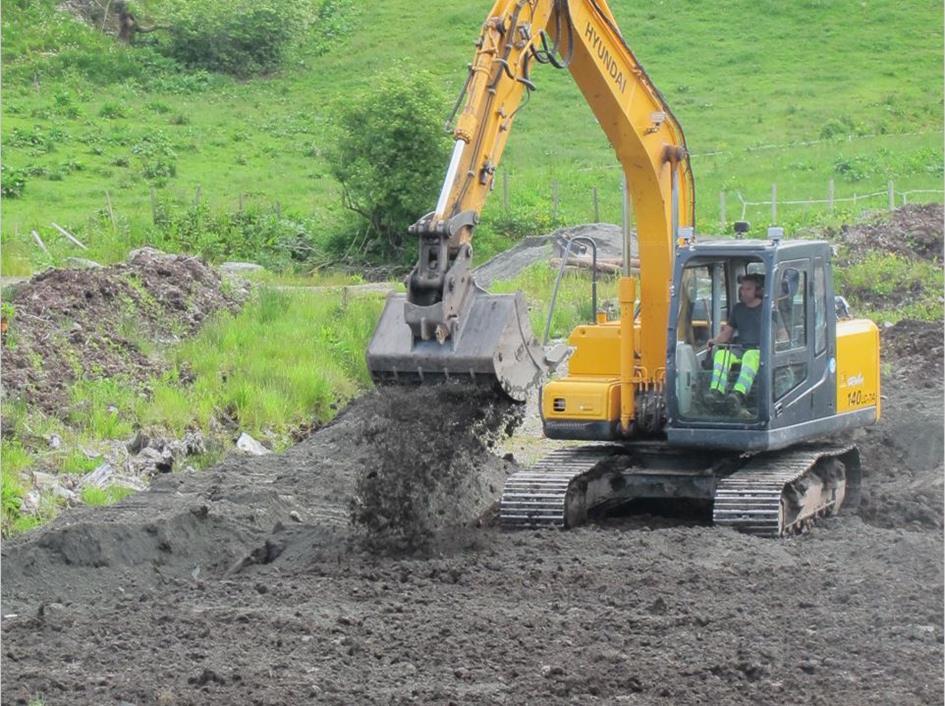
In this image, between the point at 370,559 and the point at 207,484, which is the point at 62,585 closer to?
the point at 370,559

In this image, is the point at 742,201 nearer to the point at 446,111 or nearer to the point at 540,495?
the point at 446,111

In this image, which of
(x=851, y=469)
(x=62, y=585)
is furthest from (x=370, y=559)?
(x=851, y=469)

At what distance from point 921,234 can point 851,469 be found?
15.2 meters

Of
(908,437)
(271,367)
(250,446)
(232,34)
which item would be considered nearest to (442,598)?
(250,446)

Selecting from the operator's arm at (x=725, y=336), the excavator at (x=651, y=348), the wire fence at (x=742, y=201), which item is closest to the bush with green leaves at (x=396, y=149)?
the wire fence at (x=742, y=201)

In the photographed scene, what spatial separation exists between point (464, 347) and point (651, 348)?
9.34ft

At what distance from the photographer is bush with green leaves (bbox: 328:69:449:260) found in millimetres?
30547

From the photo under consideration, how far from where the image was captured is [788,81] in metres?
50.0

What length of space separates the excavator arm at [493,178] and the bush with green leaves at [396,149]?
16.9 m

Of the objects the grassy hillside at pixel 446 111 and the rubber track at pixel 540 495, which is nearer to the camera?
the rubber track at pixel 540 495

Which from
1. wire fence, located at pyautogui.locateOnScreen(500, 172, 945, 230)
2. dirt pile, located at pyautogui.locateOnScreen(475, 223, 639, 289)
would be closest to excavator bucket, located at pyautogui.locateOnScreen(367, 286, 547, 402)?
dirt pile, located at pyautogui.locateOnScreen(475, 223, 639, 289)

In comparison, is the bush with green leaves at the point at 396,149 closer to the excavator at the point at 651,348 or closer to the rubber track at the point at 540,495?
the excavator at the point at 651,348

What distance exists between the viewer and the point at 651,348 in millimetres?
13812

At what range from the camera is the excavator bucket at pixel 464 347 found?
1138 centimetres
